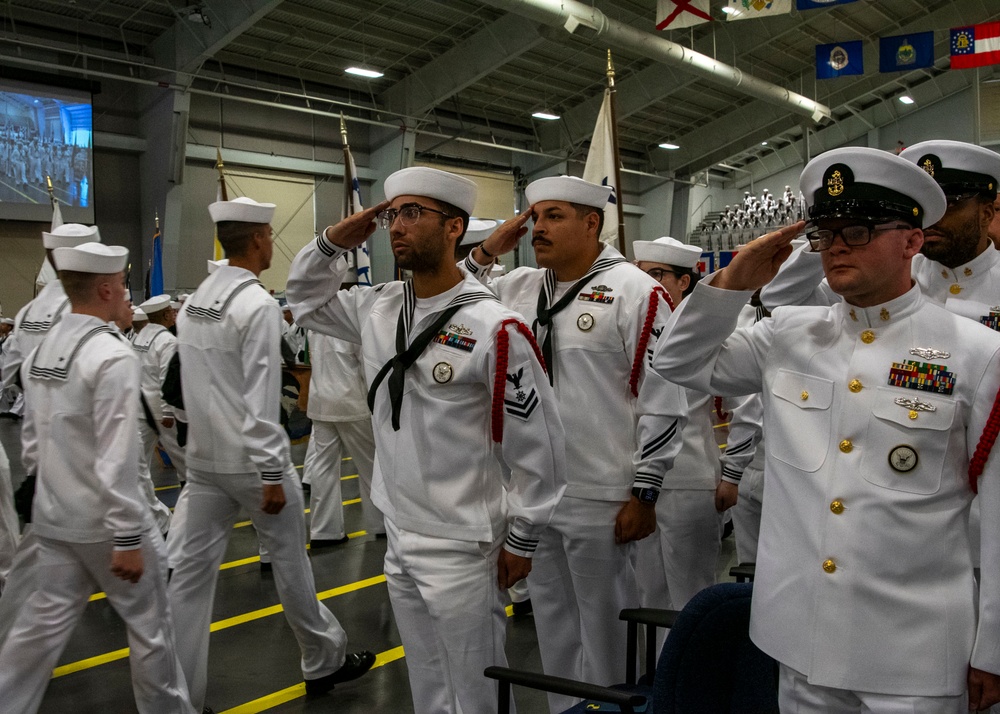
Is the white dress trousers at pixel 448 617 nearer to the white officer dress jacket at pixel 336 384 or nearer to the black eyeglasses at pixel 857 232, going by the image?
the black eyeglasses at pixel 857 232

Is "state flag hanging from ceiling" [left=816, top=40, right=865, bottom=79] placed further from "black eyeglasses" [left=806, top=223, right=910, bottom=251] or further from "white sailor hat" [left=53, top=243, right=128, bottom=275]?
"black eyeglasses" [left=806, top=223, right=910, bottom=251]

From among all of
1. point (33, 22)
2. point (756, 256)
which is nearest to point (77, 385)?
point (756, 256)

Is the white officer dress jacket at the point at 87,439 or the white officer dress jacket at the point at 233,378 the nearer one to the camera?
the white officer dress jacket at the point at 87,439

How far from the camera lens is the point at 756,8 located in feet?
31.7

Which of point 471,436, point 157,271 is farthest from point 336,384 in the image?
point 157,271

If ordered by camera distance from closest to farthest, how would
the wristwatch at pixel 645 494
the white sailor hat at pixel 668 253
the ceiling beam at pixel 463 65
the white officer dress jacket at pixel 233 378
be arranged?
the wristwatch at pixel 645 494 → the white officer dress jacket at pixel 233 378 → the white sailor hat at pixel 668 253 → the ceiling beam at pixel 463 65

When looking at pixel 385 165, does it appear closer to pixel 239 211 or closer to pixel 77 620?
pixel 239 211

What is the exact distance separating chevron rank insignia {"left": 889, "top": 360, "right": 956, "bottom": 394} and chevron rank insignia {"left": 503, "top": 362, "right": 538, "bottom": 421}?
1012 millimetres

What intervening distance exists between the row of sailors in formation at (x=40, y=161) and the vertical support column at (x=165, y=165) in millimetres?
1219

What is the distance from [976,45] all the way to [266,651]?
14216 mm

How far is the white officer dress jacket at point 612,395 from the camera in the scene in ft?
9.98

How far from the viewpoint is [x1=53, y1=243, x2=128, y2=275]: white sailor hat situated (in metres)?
3.10

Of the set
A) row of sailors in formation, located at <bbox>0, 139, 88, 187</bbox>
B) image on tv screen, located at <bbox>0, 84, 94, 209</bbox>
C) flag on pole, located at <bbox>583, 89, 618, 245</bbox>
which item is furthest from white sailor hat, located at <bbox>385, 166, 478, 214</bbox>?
row of sailors in formation, located at <bbox>0, 139, 88, 187</bbox>

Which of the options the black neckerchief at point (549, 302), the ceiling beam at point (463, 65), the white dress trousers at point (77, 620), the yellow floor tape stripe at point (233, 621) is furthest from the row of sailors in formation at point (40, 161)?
the black neckerchief at point (549, 302)
